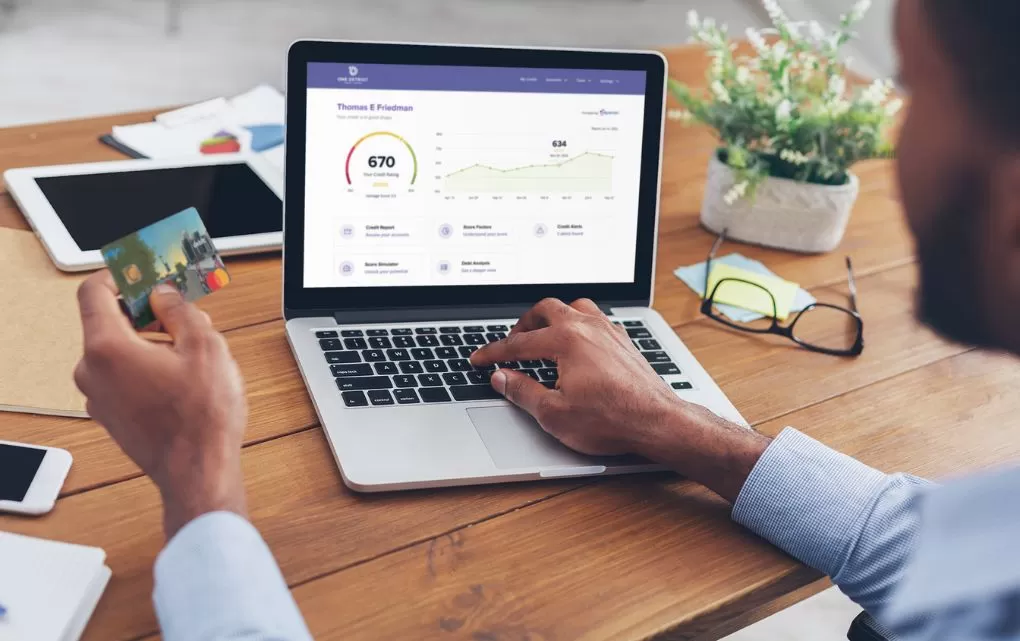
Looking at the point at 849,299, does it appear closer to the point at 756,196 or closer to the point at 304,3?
the point at 756,196

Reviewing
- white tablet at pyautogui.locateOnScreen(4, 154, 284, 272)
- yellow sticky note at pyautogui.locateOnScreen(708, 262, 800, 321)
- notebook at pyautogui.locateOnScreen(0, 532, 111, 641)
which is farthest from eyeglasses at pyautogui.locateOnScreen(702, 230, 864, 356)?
notebook at pyautogui.locateOnScreen(0, 532, 111, 641)

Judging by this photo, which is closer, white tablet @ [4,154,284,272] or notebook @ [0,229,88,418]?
notebook @ [0,229,88,418]

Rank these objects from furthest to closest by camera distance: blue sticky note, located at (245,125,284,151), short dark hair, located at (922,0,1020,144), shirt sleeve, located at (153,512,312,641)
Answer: blue sticky note, located at (245,125,284,151), shirt sleeve, located at (153,512,312,641), short dark hair, located at (922,0,1020,144)

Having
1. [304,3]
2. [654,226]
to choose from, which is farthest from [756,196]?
[304,3]

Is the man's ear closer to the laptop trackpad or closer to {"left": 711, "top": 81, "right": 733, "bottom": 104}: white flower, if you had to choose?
the laptop trackpad

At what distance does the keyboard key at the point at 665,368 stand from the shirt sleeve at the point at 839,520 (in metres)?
0.19

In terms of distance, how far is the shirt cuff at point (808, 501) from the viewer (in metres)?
0.88

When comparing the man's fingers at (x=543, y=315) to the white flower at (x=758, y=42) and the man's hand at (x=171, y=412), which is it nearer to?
the man's hand at (x=171, y=412)

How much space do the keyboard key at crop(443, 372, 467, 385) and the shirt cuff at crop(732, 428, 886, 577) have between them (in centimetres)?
29

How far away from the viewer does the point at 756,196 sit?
1414mm

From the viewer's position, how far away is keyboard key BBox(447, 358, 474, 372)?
103 centimetres

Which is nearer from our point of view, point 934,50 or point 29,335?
point 934,50

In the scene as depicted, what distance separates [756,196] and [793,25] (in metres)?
0.25

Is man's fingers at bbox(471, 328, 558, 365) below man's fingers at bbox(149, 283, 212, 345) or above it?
below
